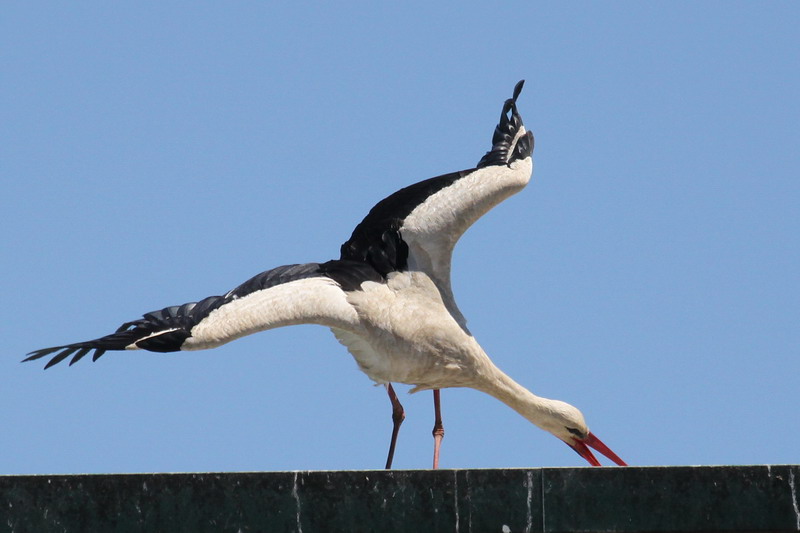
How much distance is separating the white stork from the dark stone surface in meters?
3.05

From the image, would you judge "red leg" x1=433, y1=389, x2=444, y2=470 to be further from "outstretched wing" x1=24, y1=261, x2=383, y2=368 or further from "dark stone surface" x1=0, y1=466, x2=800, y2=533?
"dark stone surface" x1=0, y1=466, x2=800, y2=533

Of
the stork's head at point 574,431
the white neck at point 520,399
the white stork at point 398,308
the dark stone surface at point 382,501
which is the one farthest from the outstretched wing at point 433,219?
the dark stone surface at point 382,501

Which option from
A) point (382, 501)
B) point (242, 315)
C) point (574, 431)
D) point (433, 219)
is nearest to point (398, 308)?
point (433, 219)

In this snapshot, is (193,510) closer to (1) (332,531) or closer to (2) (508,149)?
(1) (332,531)

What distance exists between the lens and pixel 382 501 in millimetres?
6422

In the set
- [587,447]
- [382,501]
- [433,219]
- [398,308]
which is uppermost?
[433,219]

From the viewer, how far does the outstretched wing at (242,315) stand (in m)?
9.49

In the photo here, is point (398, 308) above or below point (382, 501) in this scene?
above

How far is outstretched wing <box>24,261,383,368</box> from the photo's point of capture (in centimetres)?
949

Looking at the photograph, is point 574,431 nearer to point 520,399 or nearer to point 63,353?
point 520,399

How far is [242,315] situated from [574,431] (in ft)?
12.1

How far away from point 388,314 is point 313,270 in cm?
74

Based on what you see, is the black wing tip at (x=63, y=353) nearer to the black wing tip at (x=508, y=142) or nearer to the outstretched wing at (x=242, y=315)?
the outstretched wing at (x=242, y=315)

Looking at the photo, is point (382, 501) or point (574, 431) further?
point (574, 431)
